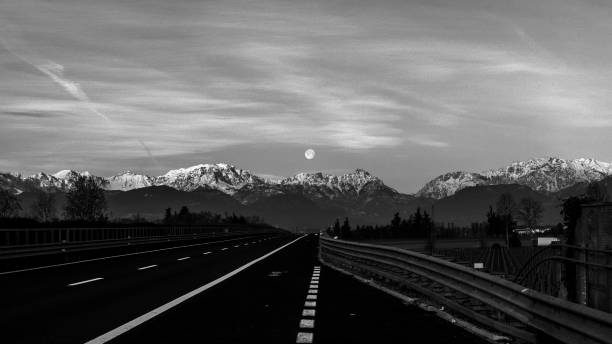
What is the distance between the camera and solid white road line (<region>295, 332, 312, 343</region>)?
955cm

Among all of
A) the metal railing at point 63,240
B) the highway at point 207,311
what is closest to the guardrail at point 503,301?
the highway at point 207,311

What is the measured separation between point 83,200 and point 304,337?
174 m

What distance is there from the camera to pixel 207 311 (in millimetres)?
12664

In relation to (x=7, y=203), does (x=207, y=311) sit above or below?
below

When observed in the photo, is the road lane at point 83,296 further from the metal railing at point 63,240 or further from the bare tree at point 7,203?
the bare tree at point 7,203

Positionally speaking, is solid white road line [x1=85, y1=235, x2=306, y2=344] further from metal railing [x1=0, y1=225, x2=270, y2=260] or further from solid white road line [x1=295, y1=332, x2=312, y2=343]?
metal railing [x1=0, y1=225, x2=270, y2=260]

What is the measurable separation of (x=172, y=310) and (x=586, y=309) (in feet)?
25.0

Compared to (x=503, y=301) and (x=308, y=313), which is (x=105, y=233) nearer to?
(x=308, y=313)

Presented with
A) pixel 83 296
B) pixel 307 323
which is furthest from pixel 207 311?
pixel 83 296

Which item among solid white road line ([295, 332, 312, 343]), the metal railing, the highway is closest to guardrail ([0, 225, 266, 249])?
the metal railing

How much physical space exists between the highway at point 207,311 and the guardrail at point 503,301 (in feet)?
1.87

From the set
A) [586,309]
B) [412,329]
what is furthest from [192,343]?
[586,309]

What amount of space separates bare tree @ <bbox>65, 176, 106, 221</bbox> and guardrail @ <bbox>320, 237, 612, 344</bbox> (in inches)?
6492

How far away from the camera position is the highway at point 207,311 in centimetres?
1002
